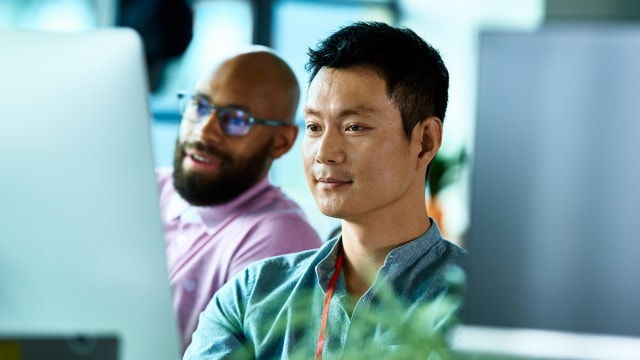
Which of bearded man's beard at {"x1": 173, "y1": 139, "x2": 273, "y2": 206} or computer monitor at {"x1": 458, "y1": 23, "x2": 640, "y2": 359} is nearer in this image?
computer monitor at {"x1": 458, "y1": 23, "x2": 640, "y2": 359}

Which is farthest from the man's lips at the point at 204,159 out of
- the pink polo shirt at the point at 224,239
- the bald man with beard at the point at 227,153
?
the pink polo shirt at the point at 224,239

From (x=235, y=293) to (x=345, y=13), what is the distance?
4.48 metres

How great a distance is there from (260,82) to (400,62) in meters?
0.56

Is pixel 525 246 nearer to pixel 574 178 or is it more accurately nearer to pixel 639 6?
pixel 574 178

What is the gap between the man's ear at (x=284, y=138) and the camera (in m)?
2.24

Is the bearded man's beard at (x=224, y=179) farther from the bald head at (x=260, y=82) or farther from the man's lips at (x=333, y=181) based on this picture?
the man's lips at (x=333, y=181)

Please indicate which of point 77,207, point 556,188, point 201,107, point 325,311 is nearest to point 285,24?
point 201,107

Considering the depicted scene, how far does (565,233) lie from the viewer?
0.94 metres

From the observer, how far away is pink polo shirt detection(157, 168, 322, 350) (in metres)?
1.99

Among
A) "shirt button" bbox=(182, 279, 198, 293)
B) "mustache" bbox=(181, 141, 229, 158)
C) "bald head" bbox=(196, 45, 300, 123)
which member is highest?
Answer: "bald head" bbox=(196, 45, 300, 123)

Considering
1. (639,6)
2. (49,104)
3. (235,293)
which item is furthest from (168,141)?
(49,104)

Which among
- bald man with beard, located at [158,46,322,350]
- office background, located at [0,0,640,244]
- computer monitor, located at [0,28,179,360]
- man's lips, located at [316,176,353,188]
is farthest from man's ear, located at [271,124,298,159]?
office background, located at [0,0,640,244]

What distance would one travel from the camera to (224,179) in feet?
7.30

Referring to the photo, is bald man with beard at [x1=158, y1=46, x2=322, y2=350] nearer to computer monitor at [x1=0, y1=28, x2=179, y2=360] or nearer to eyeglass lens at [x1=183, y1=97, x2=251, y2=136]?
eyeglass lens at [x1=183, y1=97, x2=251, y2=136]
